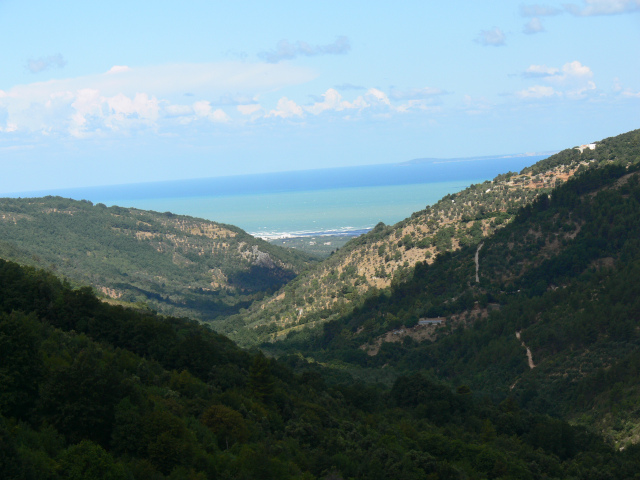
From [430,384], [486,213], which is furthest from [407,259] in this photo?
[430,384]

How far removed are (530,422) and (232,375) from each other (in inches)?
805

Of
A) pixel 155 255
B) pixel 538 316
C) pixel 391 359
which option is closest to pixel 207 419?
pixel 391 359

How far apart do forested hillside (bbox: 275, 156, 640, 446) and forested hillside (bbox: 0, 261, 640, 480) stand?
336 inches

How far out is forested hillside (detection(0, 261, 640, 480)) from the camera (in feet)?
79.7

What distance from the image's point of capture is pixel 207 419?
97.6 ft

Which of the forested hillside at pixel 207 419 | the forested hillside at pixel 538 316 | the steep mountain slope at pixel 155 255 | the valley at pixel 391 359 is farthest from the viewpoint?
the steep mountain slope at pixel 155 255

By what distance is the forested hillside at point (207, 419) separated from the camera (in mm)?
24281

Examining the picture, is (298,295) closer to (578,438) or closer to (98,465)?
(578,438)

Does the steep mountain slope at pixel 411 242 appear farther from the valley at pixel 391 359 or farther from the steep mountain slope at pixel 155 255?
the steep mountain slope at pixel 155 255

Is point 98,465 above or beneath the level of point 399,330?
above

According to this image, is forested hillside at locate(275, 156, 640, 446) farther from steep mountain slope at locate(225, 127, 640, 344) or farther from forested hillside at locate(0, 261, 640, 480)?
forested hillside at locate(0, 261, 640, 480)

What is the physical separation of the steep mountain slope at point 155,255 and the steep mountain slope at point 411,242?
41991mm

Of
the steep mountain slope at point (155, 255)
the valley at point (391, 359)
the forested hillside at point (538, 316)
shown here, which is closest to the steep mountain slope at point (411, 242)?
the valley at point (391, 359)

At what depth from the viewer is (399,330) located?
81938 millimetres
